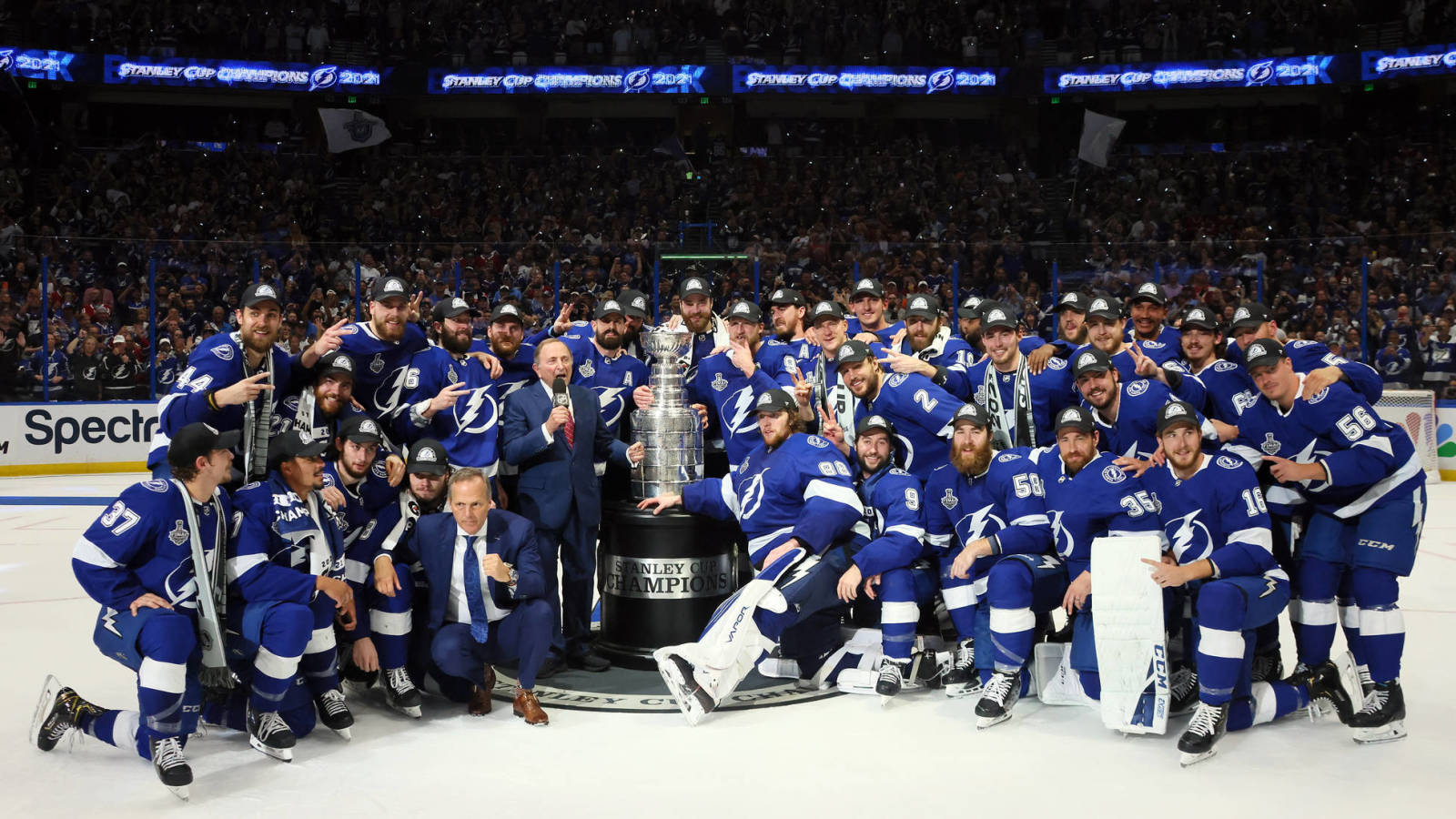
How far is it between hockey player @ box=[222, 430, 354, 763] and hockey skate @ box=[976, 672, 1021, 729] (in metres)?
2.67

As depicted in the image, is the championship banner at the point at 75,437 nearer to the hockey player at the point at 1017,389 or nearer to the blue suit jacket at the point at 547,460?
the blue suit jacket at the point at 547,460

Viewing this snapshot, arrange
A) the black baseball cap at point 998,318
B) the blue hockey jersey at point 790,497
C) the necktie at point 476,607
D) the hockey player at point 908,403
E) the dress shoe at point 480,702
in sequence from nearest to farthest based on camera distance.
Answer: the necktie at point 476,607 → the dress shoe at point 480,702 → the blue hockey jersey at point 790,497 → the hockey player at point 908,403 → the black baseball cap at point 998,318

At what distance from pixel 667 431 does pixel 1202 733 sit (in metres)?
2.91

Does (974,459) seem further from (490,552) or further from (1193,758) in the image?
(490,552)

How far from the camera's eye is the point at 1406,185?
72.4 feet

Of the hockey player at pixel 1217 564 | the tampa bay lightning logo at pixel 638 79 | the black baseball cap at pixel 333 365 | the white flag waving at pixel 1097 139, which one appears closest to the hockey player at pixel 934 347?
the hockey player at pixel 1217 564

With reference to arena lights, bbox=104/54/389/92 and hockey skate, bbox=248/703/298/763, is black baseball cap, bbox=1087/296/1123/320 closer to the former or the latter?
hockey skate, bbox=248/703/298/763

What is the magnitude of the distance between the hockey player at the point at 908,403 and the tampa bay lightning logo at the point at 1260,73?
64.9 feet

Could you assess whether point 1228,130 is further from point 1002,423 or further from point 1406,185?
point 1002,423

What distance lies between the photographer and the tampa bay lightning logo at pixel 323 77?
77.9ft

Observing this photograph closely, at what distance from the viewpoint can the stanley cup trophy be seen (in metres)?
6.57

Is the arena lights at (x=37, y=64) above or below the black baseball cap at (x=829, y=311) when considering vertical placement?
above

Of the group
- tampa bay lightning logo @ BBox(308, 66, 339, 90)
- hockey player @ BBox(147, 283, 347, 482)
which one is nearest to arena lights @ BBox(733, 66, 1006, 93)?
tampa bay lightning logo @ BBox(308, 66, 339, 90)

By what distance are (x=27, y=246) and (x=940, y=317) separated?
1222cm
